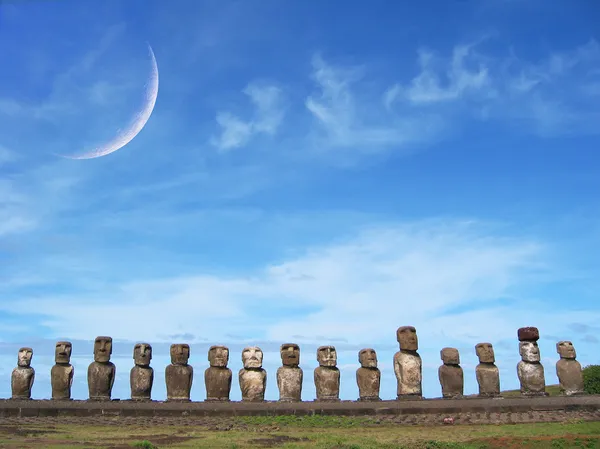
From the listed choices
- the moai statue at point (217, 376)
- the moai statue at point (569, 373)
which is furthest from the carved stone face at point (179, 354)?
the moai statue at point (569, 373)

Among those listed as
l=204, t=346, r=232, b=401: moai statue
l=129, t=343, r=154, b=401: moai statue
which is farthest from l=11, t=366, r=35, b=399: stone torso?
l=204, t=346, r=232, b=401: moai statue

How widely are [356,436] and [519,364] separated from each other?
1009 centimetres

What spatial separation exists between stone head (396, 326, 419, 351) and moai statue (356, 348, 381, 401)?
1022 millimetres

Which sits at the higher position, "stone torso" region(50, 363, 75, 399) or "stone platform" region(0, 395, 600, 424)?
"stone torso" region(50, 363, 75, 399)

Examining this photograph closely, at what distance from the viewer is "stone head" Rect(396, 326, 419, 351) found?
22.1 meters

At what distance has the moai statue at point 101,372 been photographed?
2147 centimetres

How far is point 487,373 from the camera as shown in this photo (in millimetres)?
22000

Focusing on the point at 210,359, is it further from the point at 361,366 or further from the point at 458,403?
the point at 458,403

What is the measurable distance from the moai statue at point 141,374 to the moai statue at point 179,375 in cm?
61

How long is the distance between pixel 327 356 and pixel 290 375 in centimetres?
134

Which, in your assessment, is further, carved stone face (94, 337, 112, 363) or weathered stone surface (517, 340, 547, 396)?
weathered stone surface (517, 340, 547, 396)

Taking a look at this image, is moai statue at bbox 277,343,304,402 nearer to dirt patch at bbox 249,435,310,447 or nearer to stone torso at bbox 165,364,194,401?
stone torso at bbox 165,364,194,401

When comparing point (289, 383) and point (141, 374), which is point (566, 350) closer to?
point (289, 383)

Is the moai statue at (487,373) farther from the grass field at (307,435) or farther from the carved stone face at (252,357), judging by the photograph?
the carved stone face at (252,357)
